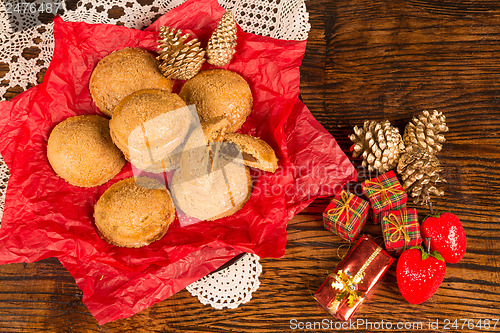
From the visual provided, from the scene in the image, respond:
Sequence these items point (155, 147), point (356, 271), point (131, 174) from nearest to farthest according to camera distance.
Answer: point (155, 147)
point (356, 271)
point (131, 174)

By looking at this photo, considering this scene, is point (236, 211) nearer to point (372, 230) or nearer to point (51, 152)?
point (372, 230)

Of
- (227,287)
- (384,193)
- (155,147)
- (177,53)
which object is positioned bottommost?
(227,287)

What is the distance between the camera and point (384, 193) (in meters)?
1.39

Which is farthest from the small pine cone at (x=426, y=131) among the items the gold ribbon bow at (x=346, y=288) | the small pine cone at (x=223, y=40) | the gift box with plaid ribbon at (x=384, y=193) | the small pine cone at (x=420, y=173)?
the small pine cone at (x=223, y=40)

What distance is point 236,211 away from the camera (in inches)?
54.3

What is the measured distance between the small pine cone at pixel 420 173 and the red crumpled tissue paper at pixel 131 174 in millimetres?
210

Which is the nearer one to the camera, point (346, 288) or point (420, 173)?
point (346, 288)

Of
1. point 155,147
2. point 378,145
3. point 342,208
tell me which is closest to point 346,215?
point 342,208

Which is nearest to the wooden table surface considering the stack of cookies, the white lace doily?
the white lace doily

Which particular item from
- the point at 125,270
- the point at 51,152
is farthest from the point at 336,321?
the point at 51,152

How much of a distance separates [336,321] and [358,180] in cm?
52

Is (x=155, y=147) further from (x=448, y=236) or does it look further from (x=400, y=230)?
(x=448, y=236)

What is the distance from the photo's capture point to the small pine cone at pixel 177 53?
1358mm

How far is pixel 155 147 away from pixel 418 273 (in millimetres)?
965
